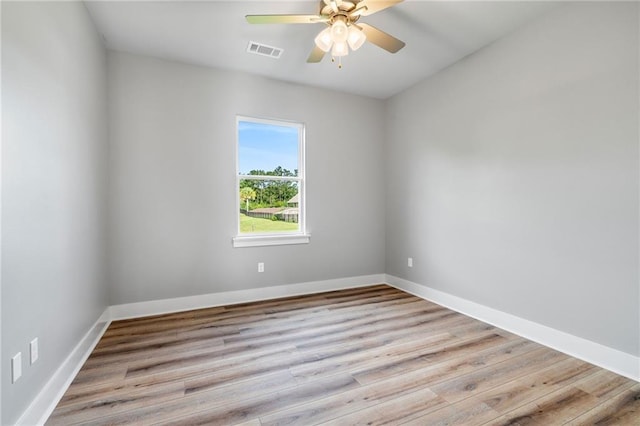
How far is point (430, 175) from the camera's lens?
3.65m

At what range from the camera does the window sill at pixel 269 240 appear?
11.5 feet

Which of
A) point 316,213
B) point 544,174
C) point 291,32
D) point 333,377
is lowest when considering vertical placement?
point 333,377

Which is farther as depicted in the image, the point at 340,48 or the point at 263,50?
the point at 263,50

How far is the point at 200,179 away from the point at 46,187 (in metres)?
1.65

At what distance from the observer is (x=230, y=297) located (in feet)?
11.4

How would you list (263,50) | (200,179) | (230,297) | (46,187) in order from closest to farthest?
(46,187) < (263,50) < (200,179) < (230,297)

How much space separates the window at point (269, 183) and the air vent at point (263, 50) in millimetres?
796

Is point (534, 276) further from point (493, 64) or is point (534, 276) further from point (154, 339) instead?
point (154, 339)

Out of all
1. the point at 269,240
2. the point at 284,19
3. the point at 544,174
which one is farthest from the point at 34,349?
the point at 544,174

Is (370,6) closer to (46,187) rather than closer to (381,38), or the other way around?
(381,38)

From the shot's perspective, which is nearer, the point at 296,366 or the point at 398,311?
the point at 296,366

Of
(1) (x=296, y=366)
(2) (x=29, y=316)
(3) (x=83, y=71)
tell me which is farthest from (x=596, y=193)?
(3) (x=83, y=71)

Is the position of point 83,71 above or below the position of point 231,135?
above

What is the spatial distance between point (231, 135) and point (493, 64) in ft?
9.54
